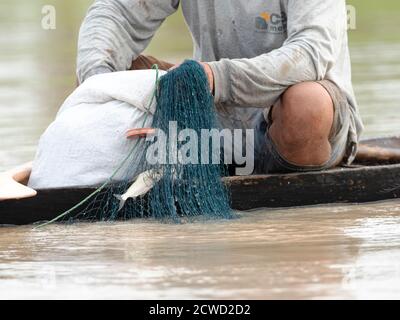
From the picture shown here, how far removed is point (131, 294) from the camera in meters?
3.61

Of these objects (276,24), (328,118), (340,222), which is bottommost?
(340,222)

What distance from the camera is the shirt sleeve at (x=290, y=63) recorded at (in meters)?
4.70

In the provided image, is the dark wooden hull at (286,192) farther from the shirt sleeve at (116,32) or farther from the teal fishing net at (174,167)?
the shirt sleeve at (116,32)

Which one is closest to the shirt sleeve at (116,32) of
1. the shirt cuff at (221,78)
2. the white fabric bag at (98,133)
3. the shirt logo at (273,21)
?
the white fabric bag at (98,133)

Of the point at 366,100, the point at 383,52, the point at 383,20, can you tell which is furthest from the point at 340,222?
the point at 383,20

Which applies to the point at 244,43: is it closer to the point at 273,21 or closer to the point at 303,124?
the point at 273,21

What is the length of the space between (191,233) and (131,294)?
902 mm

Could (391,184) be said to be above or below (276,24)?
below

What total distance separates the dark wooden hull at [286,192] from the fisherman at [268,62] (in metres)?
0.10

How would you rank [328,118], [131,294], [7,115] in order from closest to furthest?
[131,294]
[328,118]
[7,115]

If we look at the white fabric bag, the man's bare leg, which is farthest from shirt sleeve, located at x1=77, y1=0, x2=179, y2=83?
the man's bare leg

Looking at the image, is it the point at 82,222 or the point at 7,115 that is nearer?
the point at 82,222
